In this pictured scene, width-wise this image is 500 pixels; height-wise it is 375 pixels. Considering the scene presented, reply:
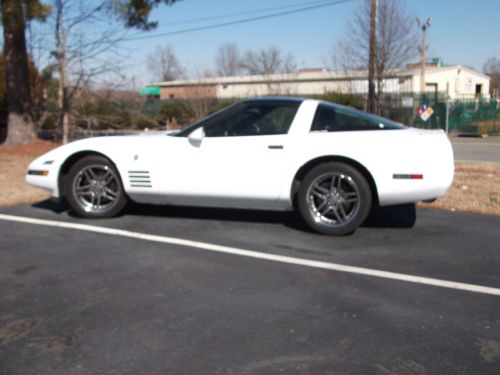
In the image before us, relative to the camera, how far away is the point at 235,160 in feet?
18.9

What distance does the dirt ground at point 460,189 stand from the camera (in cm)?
707

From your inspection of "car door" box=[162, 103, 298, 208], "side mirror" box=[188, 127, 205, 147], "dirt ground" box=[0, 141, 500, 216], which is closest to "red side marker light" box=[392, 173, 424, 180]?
"car door" box=[162, 103, 298, 208]

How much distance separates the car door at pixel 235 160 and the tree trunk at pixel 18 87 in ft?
28.9

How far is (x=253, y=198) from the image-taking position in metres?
5.79

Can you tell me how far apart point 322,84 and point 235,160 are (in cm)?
3815

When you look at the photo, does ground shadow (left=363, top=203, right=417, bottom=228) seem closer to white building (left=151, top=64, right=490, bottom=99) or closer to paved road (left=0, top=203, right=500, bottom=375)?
paved road (left=0, top=203, right=500, bottom=375)

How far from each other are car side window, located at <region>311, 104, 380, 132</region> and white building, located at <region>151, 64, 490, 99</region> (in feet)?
81.8

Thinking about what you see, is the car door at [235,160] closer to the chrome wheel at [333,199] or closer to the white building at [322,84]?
the chrome wheel at [333,199]

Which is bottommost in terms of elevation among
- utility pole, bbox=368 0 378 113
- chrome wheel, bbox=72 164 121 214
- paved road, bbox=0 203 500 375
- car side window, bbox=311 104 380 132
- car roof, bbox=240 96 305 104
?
paved road, bbox=0 203 500 375

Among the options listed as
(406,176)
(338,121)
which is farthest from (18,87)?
(406,176)

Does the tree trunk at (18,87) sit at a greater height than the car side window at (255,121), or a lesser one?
greater

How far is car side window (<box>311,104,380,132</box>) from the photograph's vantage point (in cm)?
572

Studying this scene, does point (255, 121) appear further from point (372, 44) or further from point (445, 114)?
point (445, 114)

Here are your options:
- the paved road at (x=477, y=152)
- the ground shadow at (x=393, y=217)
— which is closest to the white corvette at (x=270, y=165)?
the ground shadow at (x=393, y=217)
